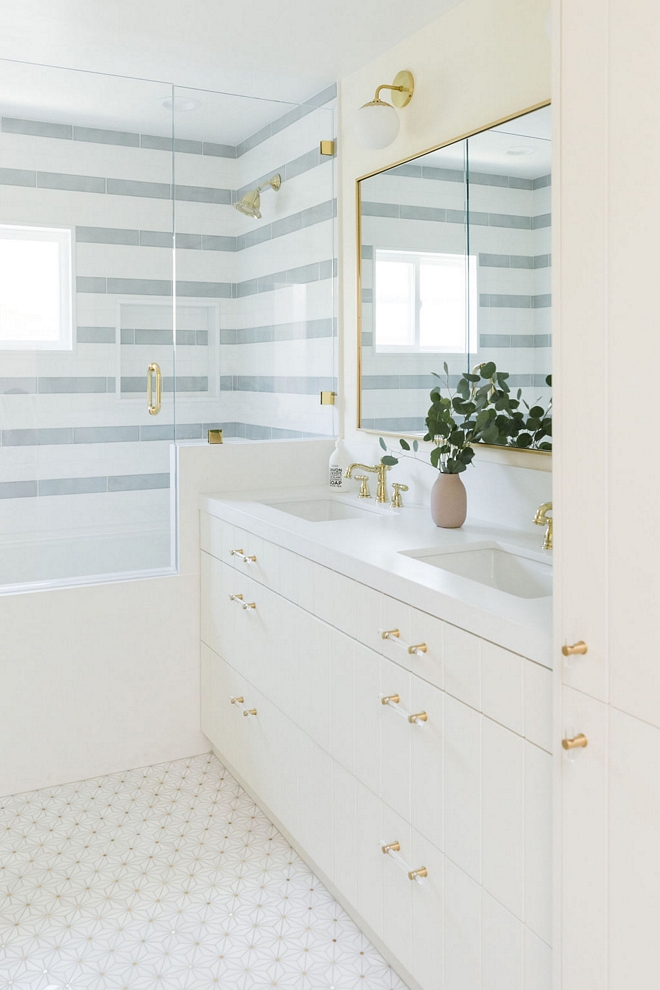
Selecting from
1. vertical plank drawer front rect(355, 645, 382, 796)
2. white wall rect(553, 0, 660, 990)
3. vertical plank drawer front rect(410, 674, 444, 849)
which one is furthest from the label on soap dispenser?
white wall rect(553, 0, 660, 990)

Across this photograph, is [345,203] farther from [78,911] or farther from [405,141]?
[78,911]

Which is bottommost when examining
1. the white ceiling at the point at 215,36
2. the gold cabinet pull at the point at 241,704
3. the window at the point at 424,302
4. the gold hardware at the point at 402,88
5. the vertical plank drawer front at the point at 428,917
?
the vertical plank drawer front at the point at 428,917

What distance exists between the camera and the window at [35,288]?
2.71m

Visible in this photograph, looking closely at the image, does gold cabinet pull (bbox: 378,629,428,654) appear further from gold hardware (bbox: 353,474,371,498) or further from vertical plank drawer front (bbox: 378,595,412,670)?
gold hardware (bbox: 353,474,371,498)

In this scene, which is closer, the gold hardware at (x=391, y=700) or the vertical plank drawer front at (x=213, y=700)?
the gold hardware at (x=391, y=700)

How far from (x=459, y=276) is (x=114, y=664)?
1682 mm

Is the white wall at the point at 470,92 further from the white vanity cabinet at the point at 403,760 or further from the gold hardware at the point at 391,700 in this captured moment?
the gold hardware at the point at 391,700

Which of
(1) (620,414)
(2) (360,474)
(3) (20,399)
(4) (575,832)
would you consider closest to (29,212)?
(3) (20,399)

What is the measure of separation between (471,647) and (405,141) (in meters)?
1.85

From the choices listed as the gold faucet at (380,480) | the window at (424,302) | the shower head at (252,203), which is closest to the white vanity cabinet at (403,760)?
the gold faucet at (380,480)

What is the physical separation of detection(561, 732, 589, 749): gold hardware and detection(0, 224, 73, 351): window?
7.01 feet

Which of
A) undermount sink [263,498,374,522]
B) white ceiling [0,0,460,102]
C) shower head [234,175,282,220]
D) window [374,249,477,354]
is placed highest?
white ceiling [0,0,460,102]

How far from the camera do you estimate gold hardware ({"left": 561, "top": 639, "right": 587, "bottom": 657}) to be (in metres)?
1.17

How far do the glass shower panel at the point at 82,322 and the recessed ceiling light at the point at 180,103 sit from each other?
0.5 inches
